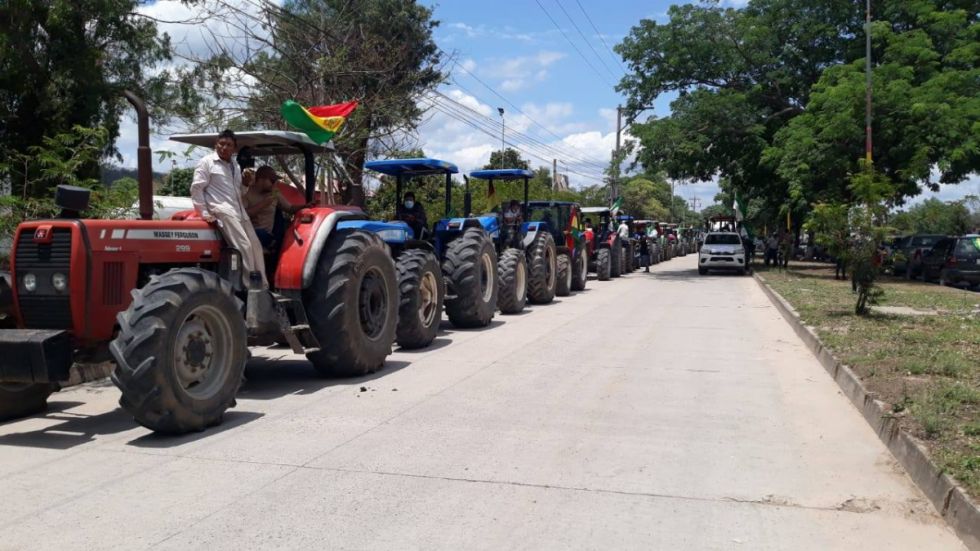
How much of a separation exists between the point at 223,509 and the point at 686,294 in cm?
1739

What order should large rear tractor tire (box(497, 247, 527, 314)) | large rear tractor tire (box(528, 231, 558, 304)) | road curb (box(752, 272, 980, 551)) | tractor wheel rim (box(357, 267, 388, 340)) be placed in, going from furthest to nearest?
large rear tractor tire (box(528, 231, 558, 304))
large rear tractor tire (box(497, 247, 527, 314))
tractor wheel rim (box(357, 267, 388, 340))
road curb (box(752, 272, 980, 551))

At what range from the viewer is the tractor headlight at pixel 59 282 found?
6250 mm

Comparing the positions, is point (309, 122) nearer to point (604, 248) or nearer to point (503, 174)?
point (503, 174)

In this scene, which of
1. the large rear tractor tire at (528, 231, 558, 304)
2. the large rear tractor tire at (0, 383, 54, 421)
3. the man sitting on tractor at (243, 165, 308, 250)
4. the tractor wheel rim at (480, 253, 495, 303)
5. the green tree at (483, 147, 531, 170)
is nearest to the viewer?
the large rear tractor tire at (0, 383, 54, 421)

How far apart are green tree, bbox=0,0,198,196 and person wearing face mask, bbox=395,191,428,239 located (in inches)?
201

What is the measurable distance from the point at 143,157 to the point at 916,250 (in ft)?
87.1

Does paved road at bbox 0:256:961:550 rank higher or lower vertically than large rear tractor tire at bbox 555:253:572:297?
lower

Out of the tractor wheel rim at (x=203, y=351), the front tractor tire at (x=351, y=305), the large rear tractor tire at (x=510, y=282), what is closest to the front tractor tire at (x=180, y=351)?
the tractor wheel rim at (x=203, y=351)

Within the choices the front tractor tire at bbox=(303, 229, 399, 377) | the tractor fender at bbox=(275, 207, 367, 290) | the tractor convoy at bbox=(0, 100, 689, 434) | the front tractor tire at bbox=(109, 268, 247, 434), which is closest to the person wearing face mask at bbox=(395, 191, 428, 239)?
the tractor convoy at bbox=(0, 100, 689, 434)

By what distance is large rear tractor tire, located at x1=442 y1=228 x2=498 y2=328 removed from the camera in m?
12.4

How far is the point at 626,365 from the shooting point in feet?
32.0

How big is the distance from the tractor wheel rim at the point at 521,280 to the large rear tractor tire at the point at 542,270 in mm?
792

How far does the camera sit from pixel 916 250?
89.3ft

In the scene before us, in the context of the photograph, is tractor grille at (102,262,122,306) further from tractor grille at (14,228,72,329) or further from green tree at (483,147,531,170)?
green tree at (483,147,531,170)
